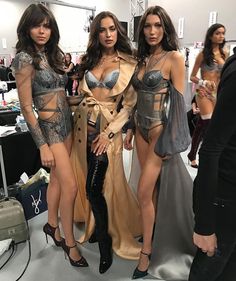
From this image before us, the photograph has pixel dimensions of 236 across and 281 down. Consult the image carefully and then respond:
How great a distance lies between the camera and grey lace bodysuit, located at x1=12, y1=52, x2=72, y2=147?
1.68 metres

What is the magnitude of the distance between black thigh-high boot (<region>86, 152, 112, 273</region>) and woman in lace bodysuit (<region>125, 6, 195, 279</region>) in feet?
0.82

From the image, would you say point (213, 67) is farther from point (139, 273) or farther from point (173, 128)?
point (139, 273)

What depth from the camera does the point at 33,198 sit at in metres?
2.51

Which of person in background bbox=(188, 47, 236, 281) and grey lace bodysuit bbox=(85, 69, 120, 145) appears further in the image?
grey lace bodysuit bbox=(85, 69, 120, 145)

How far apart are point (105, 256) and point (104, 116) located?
0.91 meters

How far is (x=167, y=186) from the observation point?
1.82 metres

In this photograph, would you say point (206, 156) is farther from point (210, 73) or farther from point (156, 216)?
point (210, 73)

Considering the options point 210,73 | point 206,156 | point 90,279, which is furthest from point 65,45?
point 206,156

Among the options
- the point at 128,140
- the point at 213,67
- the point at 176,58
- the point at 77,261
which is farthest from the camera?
the point at 213,67

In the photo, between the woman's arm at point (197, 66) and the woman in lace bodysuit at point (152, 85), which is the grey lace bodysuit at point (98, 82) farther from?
the woman's arm at point (197, 66)

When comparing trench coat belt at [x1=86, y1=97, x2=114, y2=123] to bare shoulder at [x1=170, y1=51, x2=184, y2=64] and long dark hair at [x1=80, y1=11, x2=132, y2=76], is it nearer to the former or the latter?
long dark hair at [x1=80, y1=11, x2=132, y2=76]

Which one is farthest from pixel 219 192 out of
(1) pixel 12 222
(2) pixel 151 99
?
(1) pixel 12 222

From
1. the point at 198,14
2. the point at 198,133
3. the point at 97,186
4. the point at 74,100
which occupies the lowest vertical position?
the point at 198,133

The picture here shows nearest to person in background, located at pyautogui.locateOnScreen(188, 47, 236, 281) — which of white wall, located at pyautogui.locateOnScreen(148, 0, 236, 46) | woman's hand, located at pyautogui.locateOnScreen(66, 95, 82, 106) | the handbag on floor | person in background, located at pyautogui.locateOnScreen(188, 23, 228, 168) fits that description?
woman's hand, located at pyautogui.locateOnScreen(66, 95, 82, 106)
